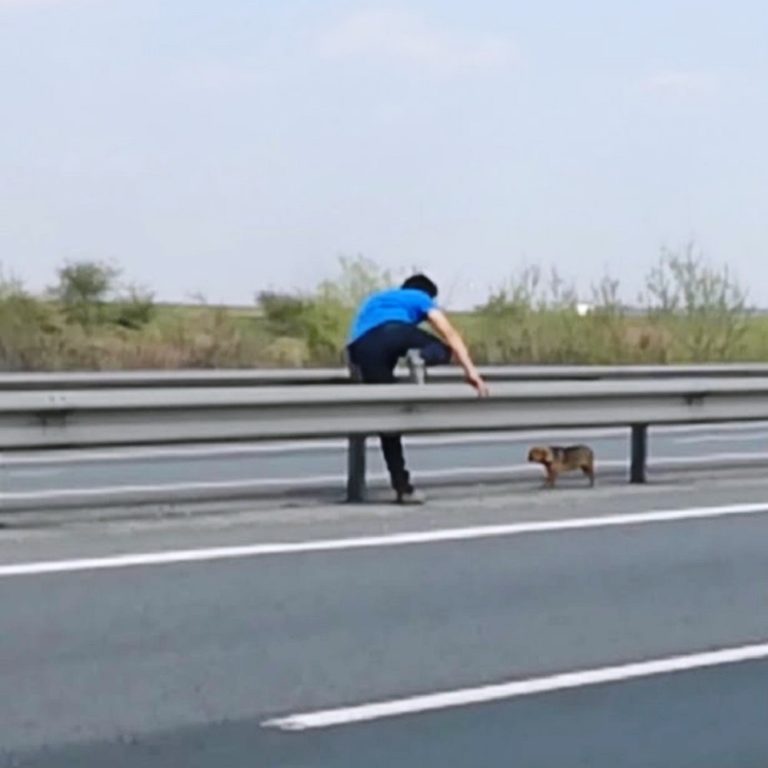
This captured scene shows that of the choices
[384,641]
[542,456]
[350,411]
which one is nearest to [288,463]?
[542,456]

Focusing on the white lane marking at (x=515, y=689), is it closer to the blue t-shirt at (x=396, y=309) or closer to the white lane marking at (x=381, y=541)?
the white lane marking at (x=381, y=541)

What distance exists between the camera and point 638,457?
17047mm

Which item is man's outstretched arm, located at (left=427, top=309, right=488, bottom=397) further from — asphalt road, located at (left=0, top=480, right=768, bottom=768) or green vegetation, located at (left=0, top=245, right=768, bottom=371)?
green vegetation, located at (left=0, top=245, right=768, bottom=371)

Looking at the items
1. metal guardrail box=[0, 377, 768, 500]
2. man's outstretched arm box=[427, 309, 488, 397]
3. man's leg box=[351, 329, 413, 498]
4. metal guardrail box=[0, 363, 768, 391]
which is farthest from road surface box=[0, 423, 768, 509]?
man's outstretched arm box=[427, 309, 488, 397]

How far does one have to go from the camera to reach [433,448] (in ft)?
74.8

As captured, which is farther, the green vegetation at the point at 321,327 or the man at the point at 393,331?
the green vegetation at the point at 321,327

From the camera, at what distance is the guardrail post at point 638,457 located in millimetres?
17000

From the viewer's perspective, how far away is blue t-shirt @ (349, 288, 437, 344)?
1560 cm

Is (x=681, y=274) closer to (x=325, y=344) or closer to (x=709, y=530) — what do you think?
(x=325, y=344)

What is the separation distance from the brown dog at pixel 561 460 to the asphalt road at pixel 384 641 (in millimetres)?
1751

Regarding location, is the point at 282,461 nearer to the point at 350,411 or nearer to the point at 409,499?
the point at 409,499

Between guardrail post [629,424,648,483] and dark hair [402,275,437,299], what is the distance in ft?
6.89

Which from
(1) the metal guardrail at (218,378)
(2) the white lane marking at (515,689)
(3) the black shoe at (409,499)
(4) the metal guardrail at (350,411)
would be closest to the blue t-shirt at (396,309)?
(4) the metal guardrail at (350,411)

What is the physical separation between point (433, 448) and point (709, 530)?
337 inches
